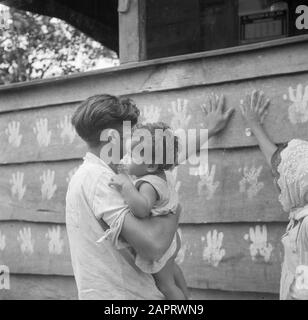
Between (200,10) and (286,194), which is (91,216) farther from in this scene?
(200,10)

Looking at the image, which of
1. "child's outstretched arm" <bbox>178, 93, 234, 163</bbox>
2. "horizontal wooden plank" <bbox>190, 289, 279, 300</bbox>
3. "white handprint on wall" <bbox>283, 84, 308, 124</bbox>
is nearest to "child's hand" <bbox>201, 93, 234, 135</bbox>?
"child's outstretched arm" <bbox>178, 93, 234, 163</bbox>

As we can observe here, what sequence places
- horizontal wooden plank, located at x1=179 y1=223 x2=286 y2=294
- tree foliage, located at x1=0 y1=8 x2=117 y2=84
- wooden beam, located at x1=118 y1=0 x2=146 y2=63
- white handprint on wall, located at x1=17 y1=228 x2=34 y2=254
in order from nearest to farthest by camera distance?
horizontal wooden plank, located at x1=179 y1=223 x2=286 y2=294, wooden beam, located at x1=118 y1=0 x2=146 y2=63, white handprint on wall, located at x1=17 y1=228 x2=34 y2=254, tree foliage, located at x1=0 y1=8 x2=117 y2=84

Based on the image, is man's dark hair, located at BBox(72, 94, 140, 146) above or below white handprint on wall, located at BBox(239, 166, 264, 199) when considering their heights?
above

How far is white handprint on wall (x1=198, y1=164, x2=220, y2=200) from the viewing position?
3.27 m

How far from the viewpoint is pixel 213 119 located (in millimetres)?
3230

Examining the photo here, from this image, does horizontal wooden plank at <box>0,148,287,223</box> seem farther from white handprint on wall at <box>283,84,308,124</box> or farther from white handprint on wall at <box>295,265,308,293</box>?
white handprint on wall at <box>295,265,308,293</box>

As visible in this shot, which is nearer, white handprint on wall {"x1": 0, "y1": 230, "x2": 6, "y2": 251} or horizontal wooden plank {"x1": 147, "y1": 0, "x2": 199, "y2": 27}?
white handprint on wall {"x1": 0, "y1": 230, "x2": 6, "y2": 251}

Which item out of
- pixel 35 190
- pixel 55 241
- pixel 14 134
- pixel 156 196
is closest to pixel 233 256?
pixel 156 196

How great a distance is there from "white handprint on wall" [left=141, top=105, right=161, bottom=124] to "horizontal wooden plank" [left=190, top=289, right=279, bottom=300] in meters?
0.97

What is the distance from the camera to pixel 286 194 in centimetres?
267

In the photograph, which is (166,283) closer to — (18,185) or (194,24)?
(18,185)

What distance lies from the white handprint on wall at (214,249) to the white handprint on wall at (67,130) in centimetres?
115

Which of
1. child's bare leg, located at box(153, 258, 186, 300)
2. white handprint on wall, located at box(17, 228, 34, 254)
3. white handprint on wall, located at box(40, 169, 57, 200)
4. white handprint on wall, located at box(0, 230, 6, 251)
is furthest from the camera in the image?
white handprint on wall, located at box(0, 230, 6, 251)
